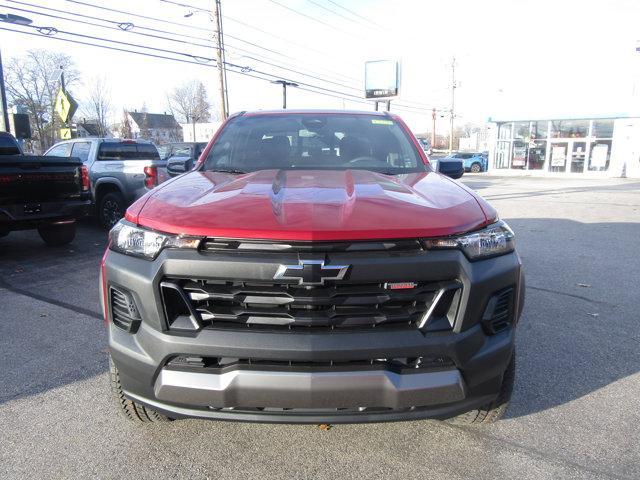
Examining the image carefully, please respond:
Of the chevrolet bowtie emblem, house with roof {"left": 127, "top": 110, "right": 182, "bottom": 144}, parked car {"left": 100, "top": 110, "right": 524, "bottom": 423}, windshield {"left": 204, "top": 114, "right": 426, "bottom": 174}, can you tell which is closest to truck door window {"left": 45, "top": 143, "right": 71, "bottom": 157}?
windshield {"left": 204, "top": 114, "right": 426, "bottom": 174}

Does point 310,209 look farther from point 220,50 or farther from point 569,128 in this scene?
point 569,128

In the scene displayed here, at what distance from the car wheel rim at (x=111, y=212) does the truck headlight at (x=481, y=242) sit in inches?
322

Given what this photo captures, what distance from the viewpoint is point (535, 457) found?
239 cm

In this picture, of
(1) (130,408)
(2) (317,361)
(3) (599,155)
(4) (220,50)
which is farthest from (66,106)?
(3) (599,155)

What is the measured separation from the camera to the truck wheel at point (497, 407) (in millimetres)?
2404

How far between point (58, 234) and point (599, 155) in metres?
32.2

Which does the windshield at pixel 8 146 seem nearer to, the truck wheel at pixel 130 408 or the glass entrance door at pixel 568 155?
the truck wheel at pixel 130 408

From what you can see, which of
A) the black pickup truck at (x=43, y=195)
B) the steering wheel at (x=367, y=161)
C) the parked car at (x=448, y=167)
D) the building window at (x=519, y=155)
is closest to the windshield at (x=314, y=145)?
the steering wheel at (x=367, y=161)

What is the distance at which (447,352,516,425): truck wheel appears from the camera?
2.40 m

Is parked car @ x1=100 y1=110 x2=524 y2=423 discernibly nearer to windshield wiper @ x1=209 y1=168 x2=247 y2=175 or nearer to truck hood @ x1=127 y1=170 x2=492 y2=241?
truck hood @ x1=127 y1=170 x2=492 y2=241

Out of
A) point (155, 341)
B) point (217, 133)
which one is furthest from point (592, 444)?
point (217, 133)

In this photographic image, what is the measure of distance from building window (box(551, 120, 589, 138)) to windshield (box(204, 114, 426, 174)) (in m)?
31.9

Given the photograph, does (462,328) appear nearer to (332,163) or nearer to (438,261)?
(438,261)

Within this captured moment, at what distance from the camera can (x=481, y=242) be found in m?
2.16
